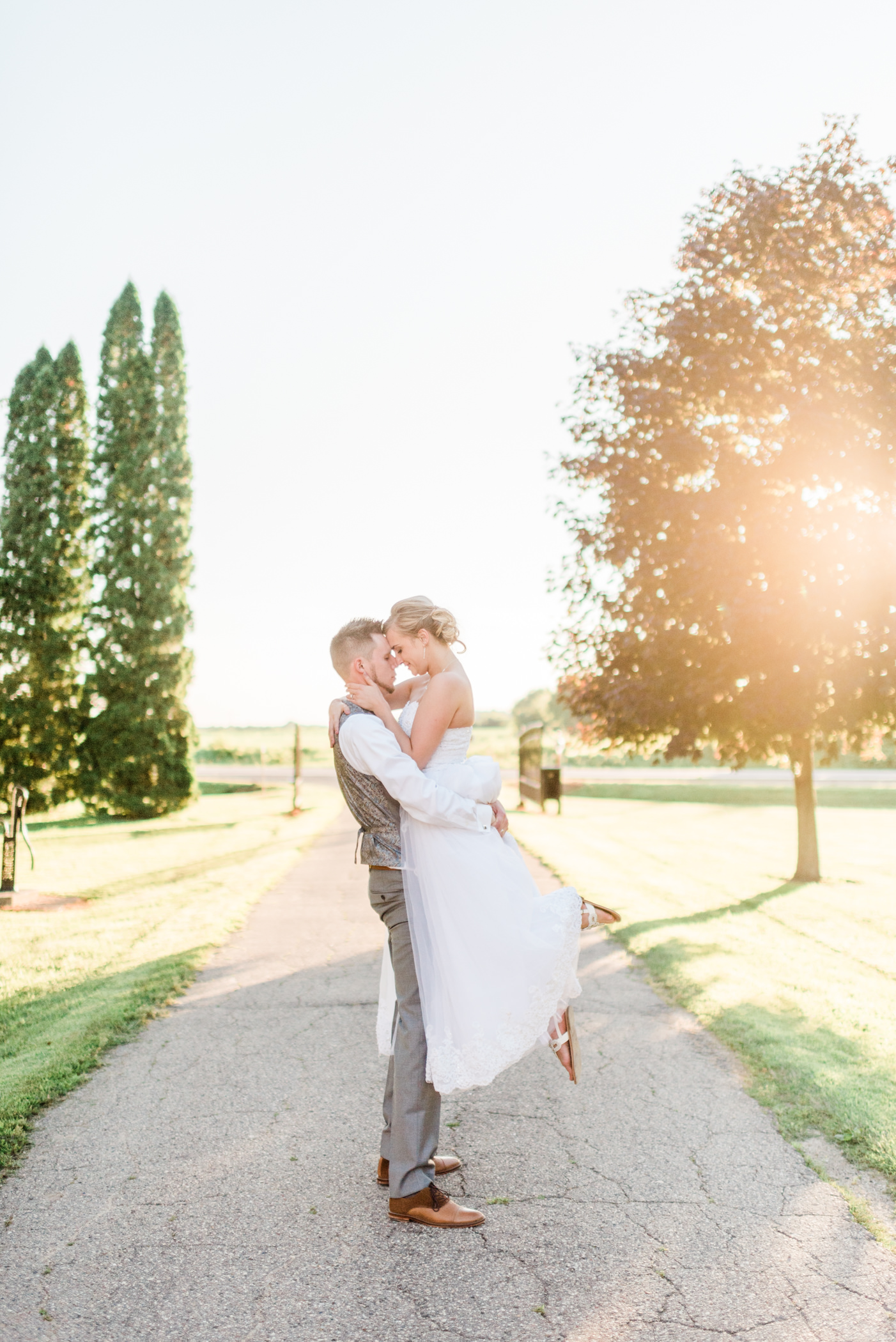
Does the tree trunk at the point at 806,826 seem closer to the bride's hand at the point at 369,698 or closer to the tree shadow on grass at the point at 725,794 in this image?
the bride's hand at the point at 369,698

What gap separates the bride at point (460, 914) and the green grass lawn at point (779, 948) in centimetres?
155

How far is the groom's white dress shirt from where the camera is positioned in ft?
11.4

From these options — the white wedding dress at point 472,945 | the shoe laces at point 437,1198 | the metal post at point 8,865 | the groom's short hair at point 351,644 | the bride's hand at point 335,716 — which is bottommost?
the shoe laces at point 437,1198

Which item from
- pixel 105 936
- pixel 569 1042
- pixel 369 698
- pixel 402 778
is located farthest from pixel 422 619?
pixel 105 936

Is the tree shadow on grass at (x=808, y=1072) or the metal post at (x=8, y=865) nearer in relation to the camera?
the tree shadow on grass at (x=808, y=1072)

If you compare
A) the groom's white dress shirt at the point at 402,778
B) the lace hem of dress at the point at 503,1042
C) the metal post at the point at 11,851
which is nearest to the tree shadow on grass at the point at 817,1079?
the lace hem of dress at the point at 503,1042

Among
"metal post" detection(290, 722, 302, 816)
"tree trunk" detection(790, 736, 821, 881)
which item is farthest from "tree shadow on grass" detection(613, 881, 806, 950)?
"metal post" detection(290, 722, 302, 816)

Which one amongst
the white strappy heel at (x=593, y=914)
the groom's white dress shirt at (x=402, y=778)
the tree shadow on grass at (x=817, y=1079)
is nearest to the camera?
the groom's white dress shirt at (x=402, y=778)

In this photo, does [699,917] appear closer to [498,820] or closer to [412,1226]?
[498,820]

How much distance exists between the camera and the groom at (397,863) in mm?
3430

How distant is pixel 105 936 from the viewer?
8.79 m

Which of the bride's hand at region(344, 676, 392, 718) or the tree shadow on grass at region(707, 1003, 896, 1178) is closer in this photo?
the bride's hand at region(344, 676, 392, 718)

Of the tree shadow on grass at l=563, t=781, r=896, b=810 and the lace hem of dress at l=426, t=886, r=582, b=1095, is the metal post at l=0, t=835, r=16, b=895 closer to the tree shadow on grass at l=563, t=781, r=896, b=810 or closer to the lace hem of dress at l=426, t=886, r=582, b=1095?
the lace hem of dress at l=426, t=886, r=582, b=1095

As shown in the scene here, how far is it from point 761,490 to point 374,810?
25.5 feet
